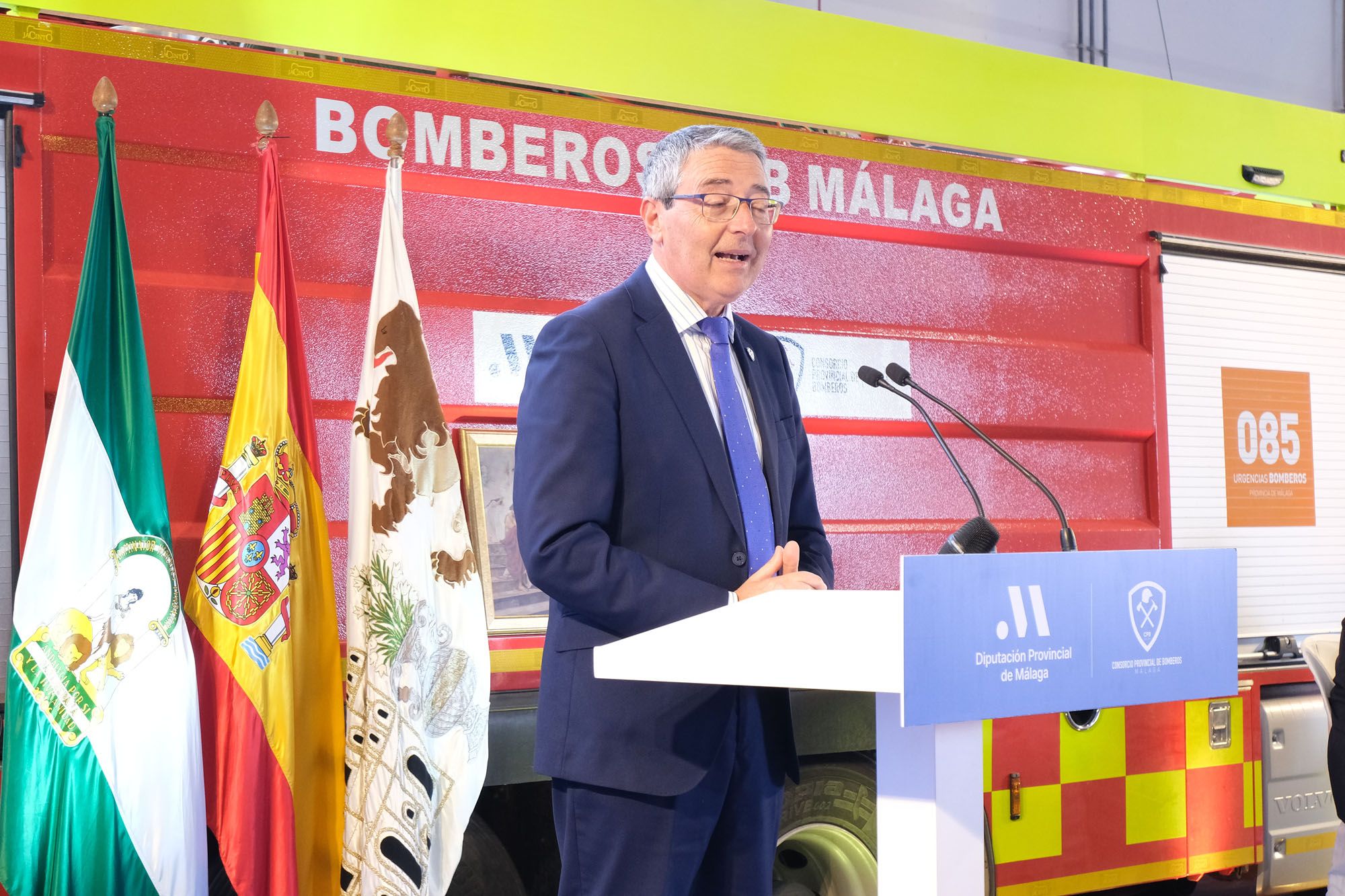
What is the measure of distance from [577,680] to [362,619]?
0.92 meters

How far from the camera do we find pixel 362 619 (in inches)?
96.7

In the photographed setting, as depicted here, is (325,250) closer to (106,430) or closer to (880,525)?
(106,430)

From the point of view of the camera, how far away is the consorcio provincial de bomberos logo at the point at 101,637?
6.97ft

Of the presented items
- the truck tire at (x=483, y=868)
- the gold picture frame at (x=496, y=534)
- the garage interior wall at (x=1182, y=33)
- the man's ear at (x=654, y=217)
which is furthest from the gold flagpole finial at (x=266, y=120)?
the garage interior wall at (x=1182, y=33)

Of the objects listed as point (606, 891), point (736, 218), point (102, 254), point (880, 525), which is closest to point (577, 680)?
point (606, 891)

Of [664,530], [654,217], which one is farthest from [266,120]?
[664,530]

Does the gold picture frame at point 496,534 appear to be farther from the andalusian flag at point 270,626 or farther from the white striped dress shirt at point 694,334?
the white striped dress shirt at point 694,334

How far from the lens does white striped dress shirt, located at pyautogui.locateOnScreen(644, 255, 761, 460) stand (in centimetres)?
186

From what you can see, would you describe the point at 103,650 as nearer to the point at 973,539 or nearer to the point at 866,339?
the point at 973,539

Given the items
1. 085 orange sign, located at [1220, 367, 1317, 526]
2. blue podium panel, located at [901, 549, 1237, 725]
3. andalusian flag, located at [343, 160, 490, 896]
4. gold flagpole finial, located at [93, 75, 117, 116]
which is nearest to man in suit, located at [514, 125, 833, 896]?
blue podium panel, located at [901, 549, 1237, 725]

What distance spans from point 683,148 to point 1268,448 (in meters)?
2.83

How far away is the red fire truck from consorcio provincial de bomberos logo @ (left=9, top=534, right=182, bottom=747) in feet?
0.59

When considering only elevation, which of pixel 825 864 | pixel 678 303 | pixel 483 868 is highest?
pixel 678 303

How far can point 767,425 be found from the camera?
188cm
